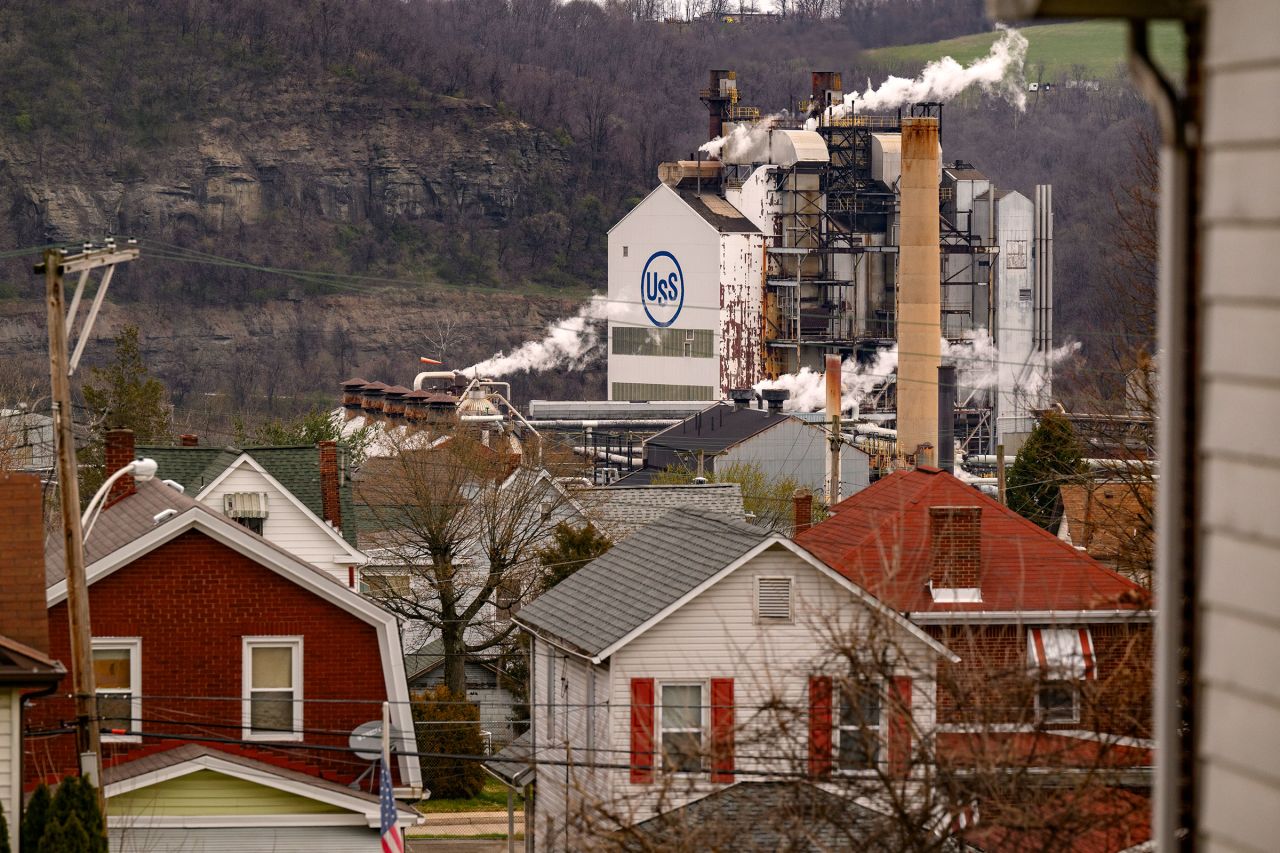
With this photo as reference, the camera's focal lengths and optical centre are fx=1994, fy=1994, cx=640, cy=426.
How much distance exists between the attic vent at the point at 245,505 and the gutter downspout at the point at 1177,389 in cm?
2979

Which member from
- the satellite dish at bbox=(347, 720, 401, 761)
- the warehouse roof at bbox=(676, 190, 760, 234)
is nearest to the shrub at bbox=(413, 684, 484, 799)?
the satellite dish at bbox=(347, 720, 401, 761)

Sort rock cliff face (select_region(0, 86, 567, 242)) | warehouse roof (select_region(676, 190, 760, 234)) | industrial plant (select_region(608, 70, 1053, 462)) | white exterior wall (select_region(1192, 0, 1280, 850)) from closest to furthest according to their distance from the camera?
white exterior wall (select_region(1192, 0, 1280, 850)), industrial plant (select_region(608, 70, 1053, 462)), warehouse roof (select_region(676, 190, 760, 234)), rock cliff face (select_region(0, 86, 567, 242))

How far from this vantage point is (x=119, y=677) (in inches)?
878

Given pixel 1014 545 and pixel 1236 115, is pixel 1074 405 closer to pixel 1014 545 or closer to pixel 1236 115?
pixel 1014 545

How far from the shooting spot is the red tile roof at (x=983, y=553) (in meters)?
25.0

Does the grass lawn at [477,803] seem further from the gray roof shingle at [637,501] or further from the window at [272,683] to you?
the window at [272,683]

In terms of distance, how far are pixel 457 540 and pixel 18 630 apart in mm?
24567

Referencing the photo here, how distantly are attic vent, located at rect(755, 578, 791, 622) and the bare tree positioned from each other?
626 inches

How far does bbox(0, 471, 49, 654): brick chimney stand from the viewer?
1802 cm

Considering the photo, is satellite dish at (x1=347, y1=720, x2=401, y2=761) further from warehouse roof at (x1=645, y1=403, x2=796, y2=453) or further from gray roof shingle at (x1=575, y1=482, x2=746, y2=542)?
warehouse roof at (x1=645, y1=403, x2=796, y2=453)

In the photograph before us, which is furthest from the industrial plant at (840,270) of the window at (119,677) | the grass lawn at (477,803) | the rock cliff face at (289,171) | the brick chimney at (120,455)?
the rock cliff face at (289,171)

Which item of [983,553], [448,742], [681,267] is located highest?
[681,267]

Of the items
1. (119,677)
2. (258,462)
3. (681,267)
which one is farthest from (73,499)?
(681,267)

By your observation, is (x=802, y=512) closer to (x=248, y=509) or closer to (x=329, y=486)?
(x=329, y=486)
